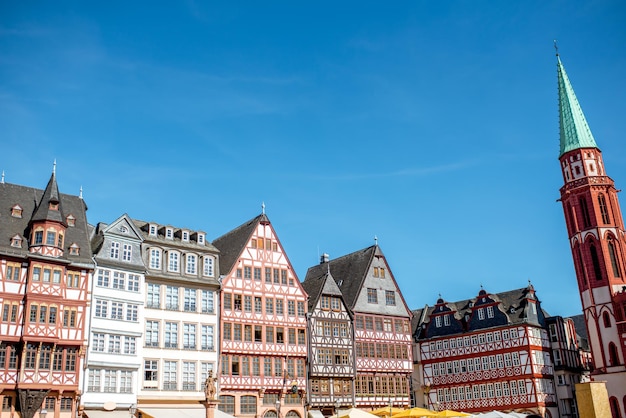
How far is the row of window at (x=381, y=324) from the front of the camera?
5191cm

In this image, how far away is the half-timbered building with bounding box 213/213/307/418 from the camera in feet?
144

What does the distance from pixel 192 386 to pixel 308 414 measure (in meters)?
9.06

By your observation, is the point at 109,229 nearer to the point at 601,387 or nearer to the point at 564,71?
the point at 601,387

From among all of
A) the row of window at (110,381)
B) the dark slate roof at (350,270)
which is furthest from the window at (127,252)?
the dark slate roof at (350,270)

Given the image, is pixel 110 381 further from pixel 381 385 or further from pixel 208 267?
pixel 381 385

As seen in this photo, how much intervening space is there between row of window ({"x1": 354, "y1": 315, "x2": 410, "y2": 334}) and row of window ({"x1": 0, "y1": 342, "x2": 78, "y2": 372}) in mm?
Answer: 21857

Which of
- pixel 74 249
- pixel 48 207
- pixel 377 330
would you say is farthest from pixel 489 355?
pixel 48 207

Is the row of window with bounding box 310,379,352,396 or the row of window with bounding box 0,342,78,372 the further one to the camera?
the row of window with bounding box 310,379,352,396

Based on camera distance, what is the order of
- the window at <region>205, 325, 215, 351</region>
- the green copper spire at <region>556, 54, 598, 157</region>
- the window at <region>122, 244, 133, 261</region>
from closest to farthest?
1. the window at <region>122, 244, 133, 261</region>
2. the window at <region>205, 325, 215, 351</region>
3. the green copper spire at <region>556, 54, 598, 157</region>

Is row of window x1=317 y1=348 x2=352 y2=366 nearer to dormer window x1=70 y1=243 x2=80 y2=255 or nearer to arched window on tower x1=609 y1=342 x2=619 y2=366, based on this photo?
dormer window x1=70 y1=243 x2=80 y2=255

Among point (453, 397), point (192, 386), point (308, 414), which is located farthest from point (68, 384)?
point (453, 397)

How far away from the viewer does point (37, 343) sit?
1420 inches

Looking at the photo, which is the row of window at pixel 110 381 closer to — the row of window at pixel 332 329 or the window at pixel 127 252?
the window at pixel 127 252

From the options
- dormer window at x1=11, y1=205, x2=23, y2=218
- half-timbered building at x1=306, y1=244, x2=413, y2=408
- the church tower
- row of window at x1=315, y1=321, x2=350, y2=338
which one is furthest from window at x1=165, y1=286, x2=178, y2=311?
the church tower
